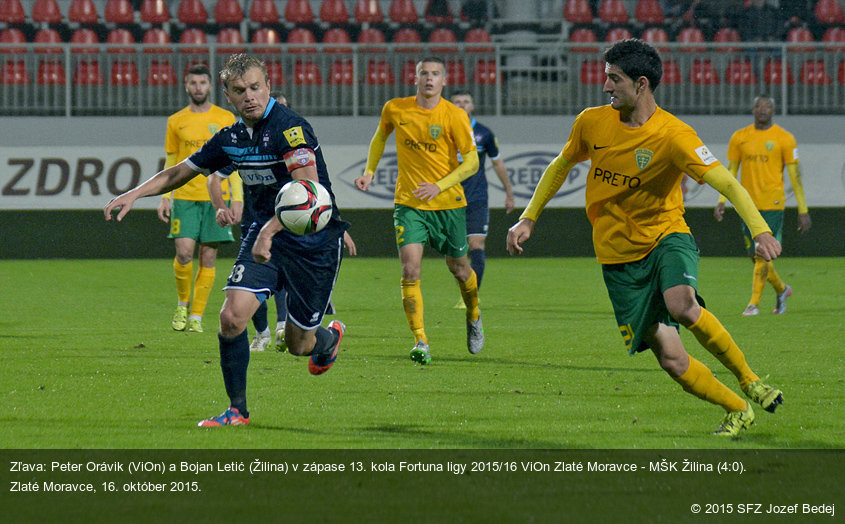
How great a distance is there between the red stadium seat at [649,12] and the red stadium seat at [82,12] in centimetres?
1097

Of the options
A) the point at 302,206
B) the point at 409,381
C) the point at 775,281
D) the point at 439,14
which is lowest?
the point at 775,281

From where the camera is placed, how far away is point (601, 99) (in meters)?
20.7

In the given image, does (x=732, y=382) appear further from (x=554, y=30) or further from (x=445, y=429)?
(x=554, y=30)

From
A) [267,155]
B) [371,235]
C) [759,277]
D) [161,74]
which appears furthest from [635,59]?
[161,74]

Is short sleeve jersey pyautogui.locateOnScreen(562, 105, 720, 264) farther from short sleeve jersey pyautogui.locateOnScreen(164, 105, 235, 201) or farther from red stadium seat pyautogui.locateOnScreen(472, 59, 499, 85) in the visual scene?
red stadium seat pyautogui.locateOnScreen(472, 59, 499, 85)

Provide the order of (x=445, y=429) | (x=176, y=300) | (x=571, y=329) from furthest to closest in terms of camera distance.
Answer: (x=176, y=300)
(x=571, y=329)
(x=445, y=429)

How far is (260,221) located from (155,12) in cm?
1829

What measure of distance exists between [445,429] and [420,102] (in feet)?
12.4

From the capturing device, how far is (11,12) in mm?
22812

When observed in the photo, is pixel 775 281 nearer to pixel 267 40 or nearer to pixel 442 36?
pixel 442 36

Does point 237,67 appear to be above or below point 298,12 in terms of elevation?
below

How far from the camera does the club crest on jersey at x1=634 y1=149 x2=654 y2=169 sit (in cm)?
542
